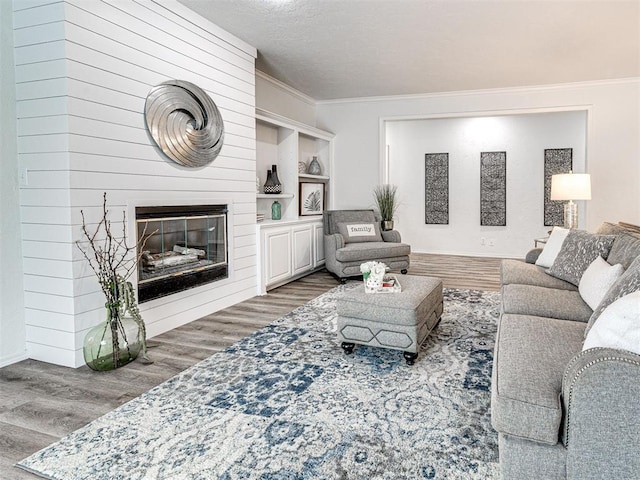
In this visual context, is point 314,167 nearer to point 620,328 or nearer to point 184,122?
point 184,122

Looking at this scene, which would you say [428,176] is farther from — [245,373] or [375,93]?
[245,373]

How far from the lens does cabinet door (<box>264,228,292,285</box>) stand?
4.93m

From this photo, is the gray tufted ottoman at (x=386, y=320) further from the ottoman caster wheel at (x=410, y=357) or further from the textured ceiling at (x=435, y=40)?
the textured ceiling at (x=435, y=40)

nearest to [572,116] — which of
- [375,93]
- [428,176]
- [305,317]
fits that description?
[428,176]

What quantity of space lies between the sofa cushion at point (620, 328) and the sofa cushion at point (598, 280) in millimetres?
1035

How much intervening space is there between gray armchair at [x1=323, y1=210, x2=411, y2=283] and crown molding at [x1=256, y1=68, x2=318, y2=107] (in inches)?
72.5

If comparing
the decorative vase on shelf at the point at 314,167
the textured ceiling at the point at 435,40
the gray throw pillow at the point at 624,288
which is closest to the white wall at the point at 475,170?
the textured ceiling at the point at 435,40

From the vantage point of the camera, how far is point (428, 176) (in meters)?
8.45

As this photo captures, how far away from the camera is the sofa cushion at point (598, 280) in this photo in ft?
7.89

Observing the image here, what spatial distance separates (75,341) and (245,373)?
111 cm

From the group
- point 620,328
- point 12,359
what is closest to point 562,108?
point 620,328

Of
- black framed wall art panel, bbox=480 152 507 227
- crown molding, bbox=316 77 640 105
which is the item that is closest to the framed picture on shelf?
crown molding, bbox=316 77 640 105

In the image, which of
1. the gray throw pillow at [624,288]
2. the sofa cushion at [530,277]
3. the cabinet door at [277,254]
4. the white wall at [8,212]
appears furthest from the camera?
the cabinet door at [277,254]

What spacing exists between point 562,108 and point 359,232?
3.26m
